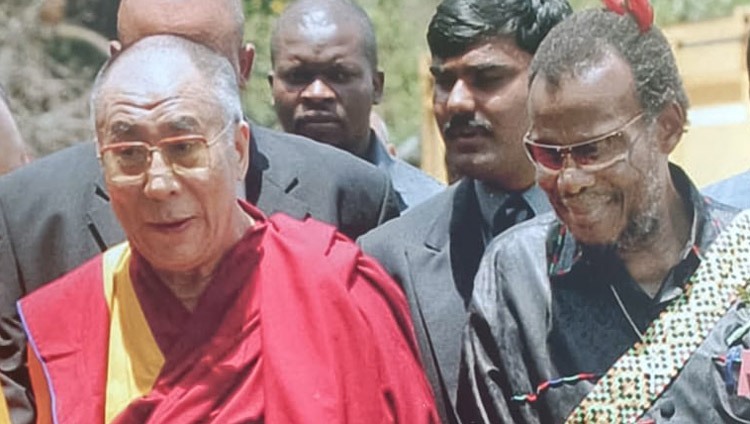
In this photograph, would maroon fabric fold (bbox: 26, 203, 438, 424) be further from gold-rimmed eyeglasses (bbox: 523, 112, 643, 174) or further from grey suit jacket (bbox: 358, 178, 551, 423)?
gold-rimmed eyeglasses (bbox: 523, 112, 643, 174)

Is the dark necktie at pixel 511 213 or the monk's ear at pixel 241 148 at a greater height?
the monk's ear at pixel 241 148

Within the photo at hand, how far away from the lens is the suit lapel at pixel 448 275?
3.98 metres

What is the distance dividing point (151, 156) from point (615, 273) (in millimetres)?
969

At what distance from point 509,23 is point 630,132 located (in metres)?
0.76

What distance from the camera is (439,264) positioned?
13.6 feet

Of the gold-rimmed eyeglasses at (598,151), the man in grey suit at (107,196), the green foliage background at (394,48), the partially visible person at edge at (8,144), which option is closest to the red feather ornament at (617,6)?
the gold-rimmed eyeglasses at (598,151)

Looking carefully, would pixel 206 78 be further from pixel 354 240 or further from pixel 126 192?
pixel 354 240

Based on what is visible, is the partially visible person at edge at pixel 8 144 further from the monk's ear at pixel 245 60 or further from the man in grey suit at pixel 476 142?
the man in grey suit at pixel 476 142

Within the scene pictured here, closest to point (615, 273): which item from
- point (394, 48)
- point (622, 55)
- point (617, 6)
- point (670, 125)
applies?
point (670, 125)

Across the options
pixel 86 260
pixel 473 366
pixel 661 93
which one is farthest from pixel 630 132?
pixel 86 260

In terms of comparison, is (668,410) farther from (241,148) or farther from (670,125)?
(241,148)

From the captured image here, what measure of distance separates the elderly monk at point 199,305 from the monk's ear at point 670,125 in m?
0.68

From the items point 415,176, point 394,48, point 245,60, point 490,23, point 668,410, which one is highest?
point 490,23

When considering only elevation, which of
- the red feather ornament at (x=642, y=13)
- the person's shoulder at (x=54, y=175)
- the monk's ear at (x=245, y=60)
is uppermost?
the red feather ornament at (x=642, y=13)
